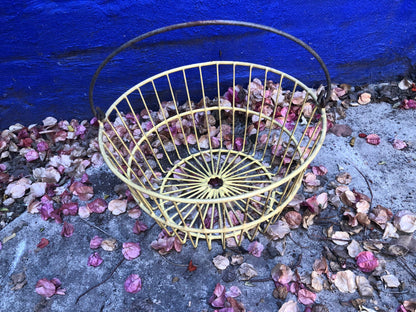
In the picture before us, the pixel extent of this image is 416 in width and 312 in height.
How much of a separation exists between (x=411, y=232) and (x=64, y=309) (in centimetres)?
161

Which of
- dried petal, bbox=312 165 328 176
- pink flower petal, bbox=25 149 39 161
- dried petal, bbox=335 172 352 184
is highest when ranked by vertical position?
pink flower petal, bbox=25 149 39 161

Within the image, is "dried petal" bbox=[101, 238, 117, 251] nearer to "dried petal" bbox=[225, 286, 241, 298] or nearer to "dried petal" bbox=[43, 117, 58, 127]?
"dried petal" bbox=[225, 286, 241, 298]

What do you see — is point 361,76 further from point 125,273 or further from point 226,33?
point 125,273

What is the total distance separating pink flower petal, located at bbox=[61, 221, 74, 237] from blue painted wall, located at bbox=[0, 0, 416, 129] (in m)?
0.84

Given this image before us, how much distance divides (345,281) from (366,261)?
0.14 metres

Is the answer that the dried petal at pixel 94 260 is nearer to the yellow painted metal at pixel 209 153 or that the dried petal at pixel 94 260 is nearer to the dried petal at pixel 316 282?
the yellow painted metal at pixel 209 153

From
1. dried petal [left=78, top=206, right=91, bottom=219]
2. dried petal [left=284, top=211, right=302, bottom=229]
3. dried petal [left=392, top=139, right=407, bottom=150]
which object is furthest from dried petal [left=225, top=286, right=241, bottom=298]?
dried petal [left=392, top=139, right=407, bottom=150]

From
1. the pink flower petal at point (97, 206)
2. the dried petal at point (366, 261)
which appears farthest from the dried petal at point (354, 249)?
the pink flower petal at point (97, 206)

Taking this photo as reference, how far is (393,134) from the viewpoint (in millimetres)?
1995

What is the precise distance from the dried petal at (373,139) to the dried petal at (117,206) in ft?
4.82

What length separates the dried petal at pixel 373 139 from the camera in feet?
6.37

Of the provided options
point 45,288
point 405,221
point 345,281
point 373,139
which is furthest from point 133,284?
point 373,139

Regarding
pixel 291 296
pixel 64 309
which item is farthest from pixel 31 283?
pixel 291 296

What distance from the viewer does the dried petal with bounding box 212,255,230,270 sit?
147 cm
